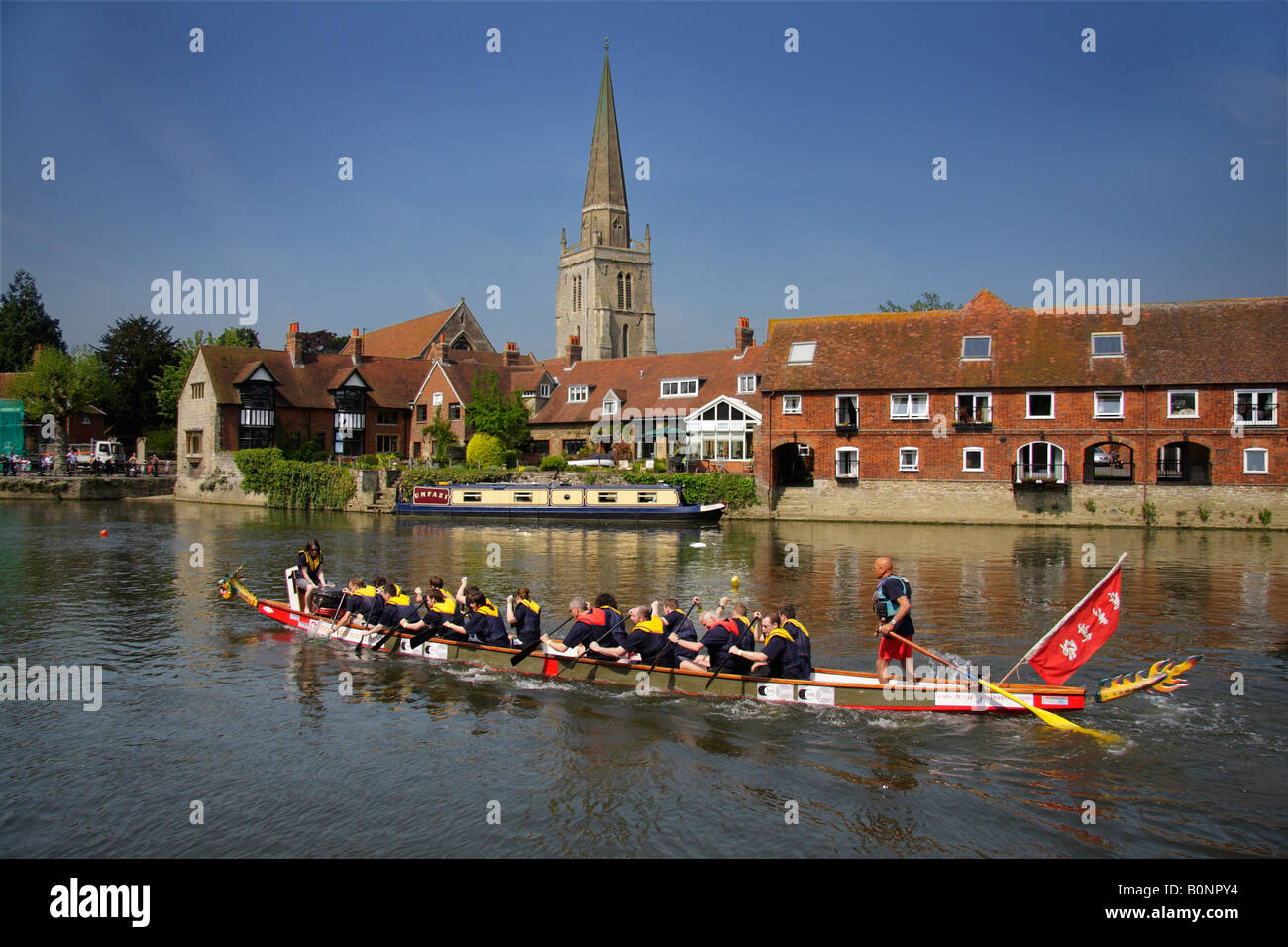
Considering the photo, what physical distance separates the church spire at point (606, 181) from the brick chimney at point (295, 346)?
125 ft

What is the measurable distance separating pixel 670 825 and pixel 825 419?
119 feet

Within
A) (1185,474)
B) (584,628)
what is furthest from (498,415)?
(584,628)

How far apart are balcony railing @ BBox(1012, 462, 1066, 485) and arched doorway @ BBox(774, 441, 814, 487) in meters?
9.95

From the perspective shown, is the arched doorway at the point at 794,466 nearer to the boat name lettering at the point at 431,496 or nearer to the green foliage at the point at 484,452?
the green foliage at the point at 484,452

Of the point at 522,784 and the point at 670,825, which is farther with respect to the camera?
the point at 522,784

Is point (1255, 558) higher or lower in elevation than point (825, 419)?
lower

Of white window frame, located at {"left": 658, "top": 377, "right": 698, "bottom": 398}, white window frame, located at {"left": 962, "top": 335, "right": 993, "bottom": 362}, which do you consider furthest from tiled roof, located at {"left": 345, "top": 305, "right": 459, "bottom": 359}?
white window frame, located at {"left": 962, "top": 335, "right": 993, "bottom": 362}

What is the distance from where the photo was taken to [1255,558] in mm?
30422
